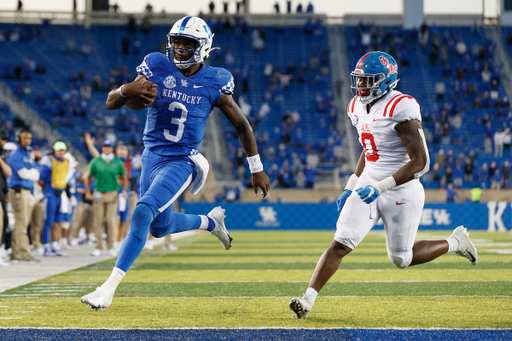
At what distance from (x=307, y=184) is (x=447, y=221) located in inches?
203

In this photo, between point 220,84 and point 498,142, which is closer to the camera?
point 220,84

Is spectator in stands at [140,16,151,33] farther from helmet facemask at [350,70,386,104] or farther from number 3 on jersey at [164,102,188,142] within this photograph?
helmet facemask at [350,70,386,104]

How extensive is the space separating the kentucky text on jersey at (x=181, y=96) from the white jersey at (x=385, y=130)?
3.86ft

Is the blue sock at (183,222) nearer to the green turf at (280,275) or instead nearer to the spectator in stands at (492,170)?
the green turf at (280,275)

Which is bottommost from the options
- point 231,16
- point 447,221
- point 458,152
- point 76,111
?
point 447,221

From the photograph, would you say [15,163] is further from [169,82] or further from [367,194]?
[367,194]

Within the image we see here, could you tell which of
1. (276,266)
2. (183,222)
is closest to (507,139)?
(276,266)

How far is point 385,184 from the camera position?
4305 millimetres

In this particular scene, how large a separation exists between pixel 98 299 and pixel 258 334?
1.02 m

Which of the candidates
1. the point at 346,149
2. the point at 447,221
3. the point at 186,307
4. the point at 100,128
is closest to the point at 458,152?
the point at 346,149

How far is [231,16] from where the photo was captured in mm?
32281

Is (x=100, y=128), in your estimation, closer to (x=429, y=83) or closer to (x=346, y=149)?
(x=346, y=149)

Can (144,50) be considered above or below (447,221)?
above

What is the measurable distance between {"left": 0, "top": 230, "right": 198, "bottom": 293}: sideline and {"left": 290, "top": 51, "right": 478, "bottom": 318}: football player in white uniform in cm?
327
